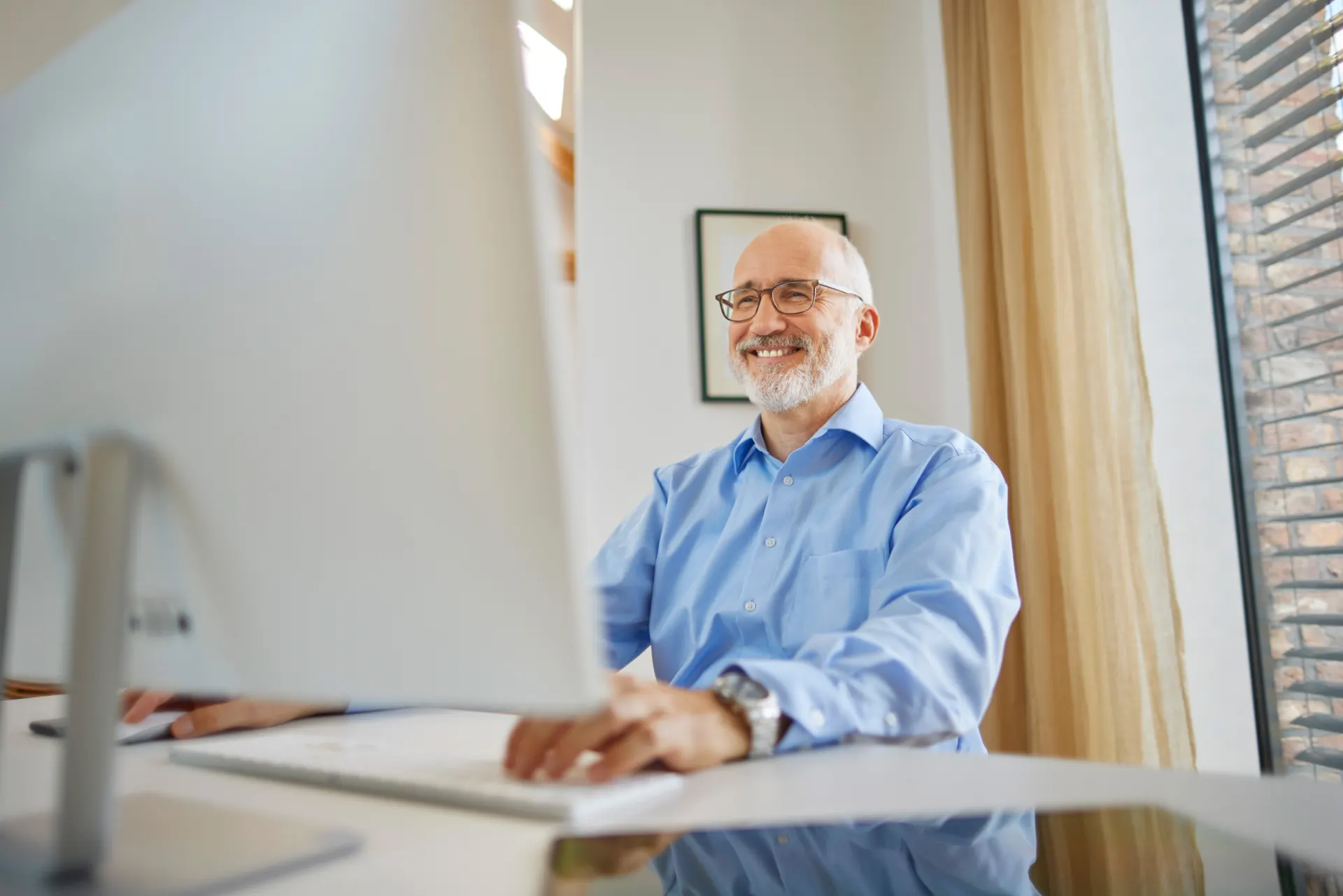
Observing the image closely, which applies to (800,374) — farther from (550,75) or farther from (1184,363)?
(550,75)

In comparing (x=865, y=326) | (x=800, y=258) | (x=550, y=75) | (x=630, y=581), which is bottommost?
(x=630, y=581)

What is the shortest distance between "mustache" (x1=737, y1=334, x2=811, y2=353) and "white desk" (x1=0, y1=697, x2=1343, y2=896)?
3.32ft

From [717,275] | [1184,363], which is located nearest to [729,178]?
[717,275]

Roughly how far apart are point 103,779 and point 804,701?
0.51 metres

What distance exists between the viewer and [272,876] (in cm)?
44

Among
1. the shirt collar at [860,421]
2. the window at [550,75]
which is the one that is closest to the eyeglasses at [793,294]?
the shirt collar at [860,421]

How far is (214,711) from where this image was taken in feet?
2.99

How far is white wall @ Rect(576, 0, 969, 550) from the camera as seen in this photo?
252 centimetres

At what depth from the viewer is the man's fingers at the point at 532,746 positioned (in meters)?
0.62

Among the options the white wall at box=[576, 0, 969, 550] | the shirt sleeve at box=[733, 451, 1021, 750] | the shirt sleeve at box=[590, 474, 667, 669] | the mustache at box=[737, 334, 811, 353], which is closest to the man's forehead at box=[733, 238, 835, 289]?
the mustache at box=[737, 334, 811, 353]

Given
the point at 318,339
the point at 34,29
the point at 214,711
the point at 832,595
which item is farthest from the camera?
the point at 34,29

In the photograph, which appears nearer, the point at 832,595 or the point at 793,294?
the point at 832,595

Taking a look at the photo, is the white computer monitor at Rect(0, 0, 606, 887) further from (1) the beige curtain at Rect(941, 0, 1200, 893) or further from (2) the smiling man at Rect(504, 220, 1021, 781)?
(1) the beige curtain at Rect(941, 0, 1200, 893)

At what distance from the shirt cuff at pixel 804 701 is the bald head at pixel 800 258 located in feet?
3.47
